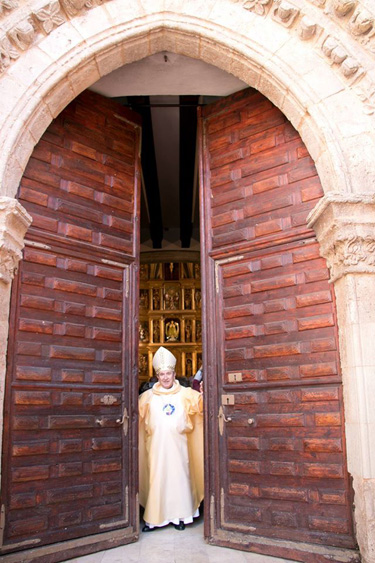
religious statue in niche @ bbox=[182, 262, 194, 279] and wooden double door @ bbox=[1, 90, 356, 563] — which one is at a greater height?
religious statue in niche @ bbox=[182, 262, 194, 279]

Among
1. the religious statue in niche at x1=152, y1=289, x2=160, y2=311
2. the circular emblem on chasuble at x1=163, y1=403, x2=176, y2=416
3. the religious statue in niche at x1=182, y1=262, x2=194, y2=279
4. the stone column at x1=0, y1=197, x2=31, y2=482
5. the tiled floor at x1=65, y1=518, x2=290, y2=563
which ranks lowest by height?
the tiled floor at x1=65, y1=518, x2=290, y2=563

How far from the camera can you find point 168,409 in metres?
4.87

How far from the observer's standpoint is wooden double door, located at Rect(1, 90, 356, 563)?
370 cm

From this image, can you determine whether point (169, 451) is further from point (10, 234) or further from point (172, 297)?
point (172, 297)

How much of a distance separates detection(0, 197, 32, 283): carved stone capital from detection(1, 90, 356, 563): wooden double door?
0.96 ft

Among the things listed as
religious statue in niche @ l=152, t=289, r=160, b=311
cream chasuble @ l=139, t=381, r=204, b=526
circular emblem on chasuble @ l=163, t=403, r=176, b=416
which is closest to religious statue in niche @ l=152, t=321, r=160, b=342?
religious statue in niche @ l=152, t=289, r=160, b=311

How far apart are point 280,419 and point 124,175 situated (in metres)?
2.50

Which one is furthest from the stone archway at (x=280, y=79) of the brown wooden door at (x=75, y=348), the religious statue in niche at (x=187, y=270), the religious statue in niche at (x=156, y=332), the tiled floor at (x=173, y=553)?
the religious statue in niche at (x=156, y=332)

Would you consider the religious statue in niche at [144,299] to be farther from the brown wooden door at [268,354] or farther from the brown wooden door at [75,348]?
the brown wooden door at [268,354]

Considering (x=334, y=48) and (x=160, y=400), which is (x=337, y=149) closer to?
(x=334, y=48)

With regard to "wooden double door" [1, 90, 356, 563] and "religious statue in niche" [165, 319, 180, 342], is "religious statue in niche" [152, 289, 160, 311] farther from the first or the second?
"wooden double door" [1, 90, 356, 563]

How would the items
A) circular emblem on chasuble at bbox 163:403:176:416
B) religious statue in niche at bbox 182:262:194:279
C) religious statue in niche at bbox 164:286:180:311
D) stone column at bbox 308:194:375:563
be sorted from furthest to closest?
religious statue in niche at bbox 182:262:194:279, religious statue in niche at bbox 164:286:180:311, circular emblem on chasuble at bbox 163:403:176:416, stone column at bbox 308:194:375:563

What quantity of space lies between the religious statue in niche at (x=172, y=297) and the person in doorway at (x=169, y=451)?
13.8 feet

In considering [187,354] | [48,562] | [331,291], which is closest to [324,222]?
[331,291]
